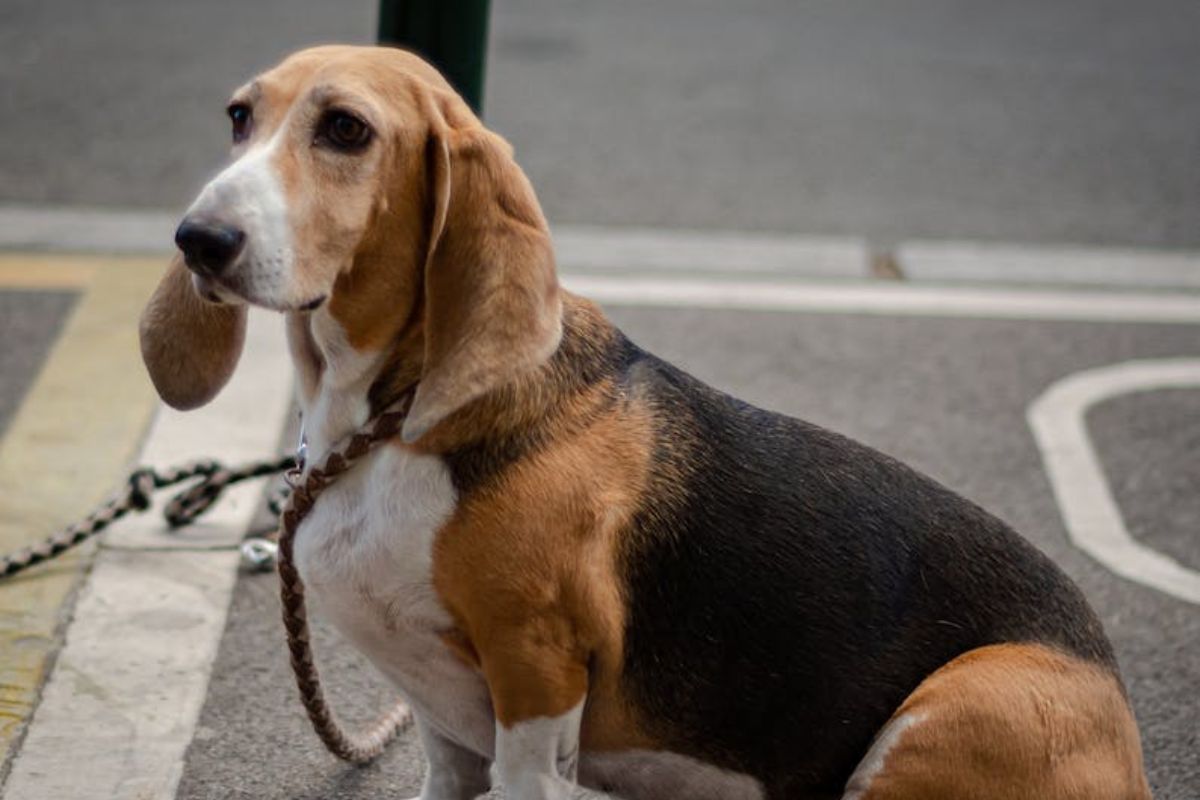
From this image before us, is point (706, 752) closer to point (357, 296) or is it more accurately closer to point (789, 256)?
point (357, 296)

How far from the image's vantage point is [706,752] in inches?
110

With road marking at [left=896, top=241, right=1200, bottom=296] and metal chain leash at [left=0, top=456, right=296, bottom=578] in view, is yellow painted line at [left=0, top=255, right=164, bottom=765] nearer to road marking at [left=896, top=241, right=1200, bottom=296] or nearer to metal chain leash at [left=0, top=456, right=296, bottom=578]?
metal chain leash at [left=0, top=456, right=296, bottom=578]

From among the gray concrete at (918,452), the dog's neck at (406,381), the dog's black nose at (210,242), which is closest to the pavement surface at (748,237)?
the gray concrete at (918,452)

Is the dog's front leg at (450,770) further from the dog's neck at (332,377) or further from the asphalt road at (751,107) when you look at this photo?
the asphalt road at (751,107)

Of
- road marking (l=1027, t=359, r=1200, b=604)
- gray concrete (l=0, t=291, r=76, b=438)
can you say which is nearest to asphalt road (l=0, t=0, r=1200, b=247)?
gray concrete (l=0, t=291, r=76, b=438)

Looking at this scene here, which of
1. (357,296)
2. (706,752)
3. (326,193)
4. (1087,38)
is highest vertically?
(326,193)

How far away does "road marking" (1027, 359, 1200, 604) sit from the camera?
4.20m

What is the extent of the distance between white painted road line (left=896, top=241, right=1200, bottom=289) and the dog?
3421 mm

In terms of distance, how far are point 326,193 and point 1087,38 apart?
25.0ft

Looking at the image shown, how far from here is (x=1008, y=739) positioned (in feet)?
8.64

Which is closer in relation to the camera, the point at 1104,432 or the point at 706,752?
the point at 706,752

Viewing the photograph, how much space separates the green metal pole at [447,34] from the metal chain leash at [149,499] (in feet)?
3.20

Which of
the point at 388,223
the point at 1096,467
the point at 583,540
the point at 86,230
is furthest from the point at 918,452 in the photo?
the point at 86,230

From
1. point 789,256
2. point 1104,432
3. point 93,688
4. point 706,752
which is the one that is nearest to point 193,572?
point 93,688
